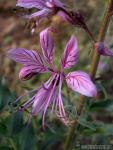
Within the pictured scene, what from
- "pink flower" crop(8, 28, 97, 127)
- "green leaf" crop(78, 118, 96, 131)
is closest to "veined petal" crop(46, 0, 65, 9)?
"pink flower" crop(8, 28, 97, 127)

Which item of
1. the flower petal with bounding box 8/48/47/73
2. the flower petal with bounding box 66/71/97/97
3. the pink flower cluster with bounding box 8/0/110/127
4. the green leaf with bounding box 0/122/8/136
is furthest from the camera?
the green leaf with bounding box 0/122/8/136

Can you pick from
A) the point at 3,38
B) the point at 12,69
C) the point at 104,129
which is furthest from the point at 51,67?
the point at 3,38

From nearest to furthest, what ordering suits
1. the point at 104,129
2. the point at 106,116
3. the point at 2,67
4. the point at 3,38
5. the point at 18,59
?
the point at 18,59 < the point at 104,129 < the point at 106,116 < the point at 2,67 < the point at 3,38

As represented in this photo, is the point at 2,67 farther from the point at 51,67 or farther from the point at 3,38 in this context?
the point at 51,67

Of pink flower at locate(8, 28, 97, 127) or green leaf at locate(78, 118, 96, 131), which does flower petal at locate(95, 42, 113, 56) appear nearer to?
pink flower at locate(8, 28, 97, 127)

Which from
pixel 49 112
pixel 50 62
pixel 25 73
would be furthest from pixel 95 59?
pixel 49 112

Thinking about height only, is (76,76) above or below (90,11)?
above
